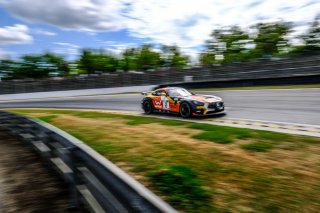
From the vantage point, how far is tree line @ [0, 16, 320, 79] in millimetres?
61438

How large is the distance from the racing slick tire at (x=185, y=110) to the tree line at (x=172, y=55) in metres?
46.6

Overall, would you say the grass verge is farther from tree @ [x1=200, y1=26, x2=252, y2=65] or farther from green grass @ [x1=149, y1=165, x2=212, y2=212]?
tree @ [x1=200, y1=26, x2=252, y2=65]

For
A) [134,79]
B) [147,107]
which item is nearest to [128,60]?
[134,79]

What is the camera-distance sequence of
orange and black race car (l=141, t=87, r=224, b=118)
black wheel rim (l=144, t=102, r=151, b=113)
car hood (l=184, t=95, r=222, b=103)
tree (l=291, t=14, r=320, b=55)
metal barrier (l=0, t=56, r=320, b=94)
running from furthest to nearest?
tree (l=291, t=14, r=320, b=55)
metal barrier (l=0, t=56, r=320, b=94)
black wheel rim (l=144, t=102, r=151, b=113)
car hood (l=184, t=95, r=222, b=103)
orange and black race car (l=141, t=87, r=224, b=118)

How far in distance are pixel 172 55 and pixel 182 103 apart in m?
73.3

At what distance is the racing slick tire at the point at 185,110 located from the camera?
11.0 meters

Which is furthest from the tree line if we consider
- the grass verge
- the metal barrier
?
the grass verge

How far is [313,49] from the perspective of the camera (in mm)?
54750

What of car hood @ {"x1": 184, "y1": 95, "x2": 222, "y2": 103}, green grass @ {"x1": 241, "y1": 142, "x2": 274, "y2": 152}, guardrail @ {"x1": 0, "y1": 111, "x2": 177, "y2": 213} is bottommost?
green grass @ {"x1": 241, "y1": 142, "x2": 274, "y2": 152}

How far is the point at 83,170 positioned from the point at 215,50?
68.9 m

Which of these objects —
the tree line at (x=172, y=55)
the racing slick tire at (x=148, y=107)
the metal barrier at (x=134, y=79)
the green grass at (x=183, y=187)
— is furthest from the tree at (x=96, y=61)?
the green grass at (x=183, y=187)

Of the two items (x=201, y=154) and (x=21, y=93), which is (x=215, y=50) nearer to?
(x=21, y=93)

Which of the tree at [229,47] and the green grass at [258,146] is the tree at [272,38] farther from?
the green grass at [258,146]

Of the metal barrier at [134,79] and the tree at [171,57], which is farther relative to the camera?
the tree at [171,57]
